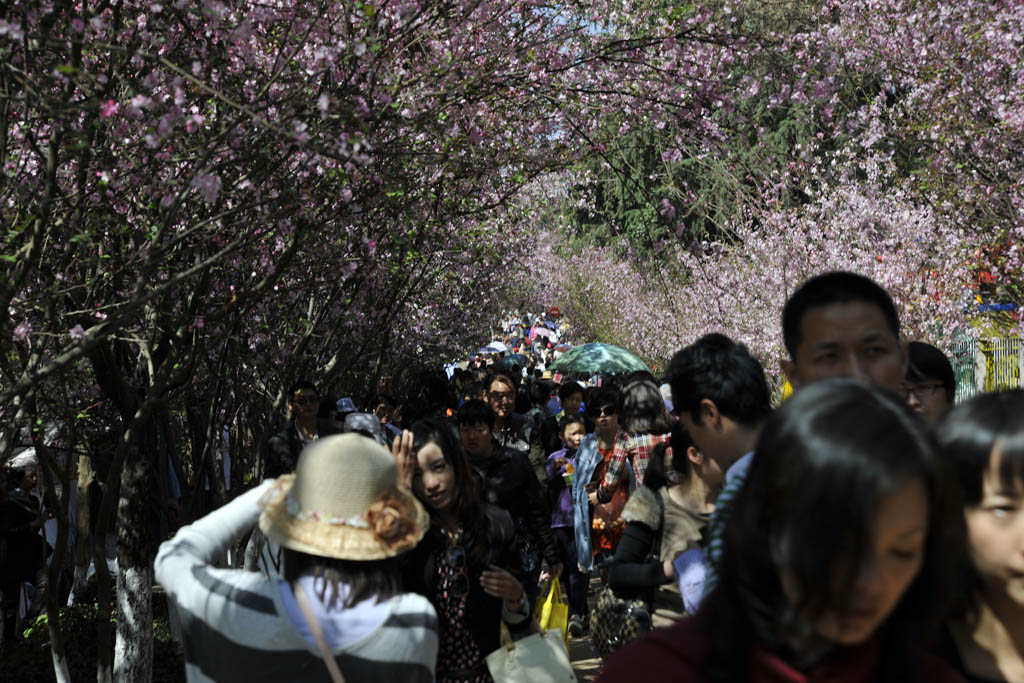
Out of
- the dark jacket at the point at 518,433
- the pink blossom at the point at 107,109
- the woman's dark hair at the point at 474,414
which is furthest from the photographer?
the dark jacket at the point at 518,433

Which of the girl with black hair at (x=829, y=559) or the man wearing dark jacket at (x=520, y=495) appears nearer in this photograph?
the girl with black hair at (x=829, y=559)

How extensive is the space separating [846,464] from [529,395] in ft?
51.4

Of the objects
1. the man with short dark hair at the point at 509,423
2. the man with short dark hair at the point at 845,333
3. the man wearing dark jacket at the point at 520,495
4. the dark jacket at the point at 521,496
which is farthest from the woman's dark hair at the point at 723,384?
the man with short dark hair at the point at 509,423

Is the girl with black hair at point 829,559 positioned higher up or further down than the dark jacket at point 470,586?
higher up

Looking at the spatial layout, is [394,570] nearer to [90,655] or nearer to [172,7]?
[172,7]

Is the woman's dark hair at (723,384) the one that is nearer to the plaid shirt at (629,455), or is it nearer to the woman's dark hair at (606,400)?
the plaid shirt at (629,455)

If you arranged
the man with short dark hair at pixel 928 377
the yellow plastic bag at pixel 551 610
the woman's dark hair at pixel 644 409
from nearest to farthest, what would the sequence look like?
the man with short dark hair at pixel 928 377 < the yellow plastic bag at pixel 551 610 < the woman's dark hair at pixel 644 409

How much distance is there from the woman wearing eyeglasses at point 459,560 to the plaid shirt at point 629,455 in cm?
360

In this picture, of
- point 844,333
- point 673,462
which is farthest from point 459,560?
point 844,333

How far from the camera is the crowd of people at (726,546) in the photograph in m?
1.57

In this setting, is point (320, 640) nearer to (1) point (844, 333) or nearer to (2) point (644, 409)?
(1) point (844, 333)

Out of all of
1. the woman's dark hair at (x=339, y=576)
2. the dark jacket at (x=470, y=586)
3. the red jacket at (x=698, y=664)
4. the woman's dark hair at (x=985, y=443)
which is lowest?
the dark jacket at (x=470, y=586)

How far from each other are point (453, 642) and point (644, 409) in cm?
405

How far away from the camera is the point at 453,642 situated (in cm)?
428
